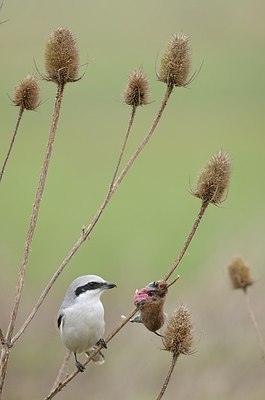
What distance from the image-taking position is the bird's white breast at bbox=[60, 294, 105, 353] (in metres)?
5.20

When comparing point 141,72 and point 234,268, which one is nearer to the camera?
point 141,72

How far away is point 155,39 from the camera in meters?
23.1

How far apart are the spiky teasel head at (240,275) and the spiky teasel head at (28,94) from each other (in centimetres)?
201

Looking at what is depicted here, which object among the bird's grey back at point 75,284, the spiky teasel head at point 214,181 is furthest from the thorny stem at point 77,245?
the bird's grey back at point 75,284

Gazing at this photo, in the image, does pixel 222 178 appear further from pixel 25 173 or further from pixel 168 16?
pixel 168 16

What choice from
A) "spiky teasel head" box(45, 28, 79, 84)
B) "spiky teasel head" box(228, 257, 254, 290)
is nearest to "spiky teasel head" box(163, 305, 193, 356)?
"spiky teasel head" box(45, 28, 79, 84)

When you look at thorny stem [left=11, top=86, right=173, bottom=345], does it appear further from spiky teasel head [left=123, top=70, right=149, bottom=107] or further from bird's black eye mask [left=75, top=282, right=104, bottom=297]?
bird's black eye mask [left=75, top=282, right=104, bottom=297]

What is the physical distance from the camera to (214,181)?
4.18 metres

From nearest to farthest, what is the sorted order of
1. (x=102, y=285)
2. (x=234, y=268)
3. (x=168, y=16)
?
1. (x=102, y=285)
2. (x=234, y=268)
3. (x=168, y=16)

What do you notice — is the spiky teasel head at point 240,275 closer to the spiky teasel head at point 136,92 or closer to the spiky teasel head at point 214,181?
the spiky teasel head at point 214,181

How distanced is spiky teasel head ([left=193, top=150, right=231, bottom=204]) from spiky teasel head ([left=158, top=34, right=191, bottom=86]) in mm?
392

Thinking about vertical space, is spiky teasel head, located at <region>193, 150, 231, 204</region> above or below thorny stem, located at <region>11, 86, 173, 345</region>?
above

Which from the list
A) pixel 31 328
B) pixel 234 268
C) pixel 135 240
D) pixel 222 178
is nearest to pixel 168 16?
pixel 135 240

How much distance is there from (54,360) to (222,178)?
25.6 ft
